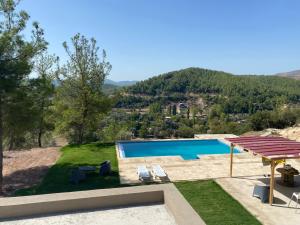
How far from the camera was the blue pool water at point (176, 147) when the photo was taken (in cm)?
2120

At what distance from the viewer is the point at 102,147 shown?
810 inches

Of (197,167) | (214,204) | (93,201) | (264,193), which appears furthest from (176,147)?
(93,201)

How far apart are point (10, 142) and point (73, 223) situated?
17745 mm

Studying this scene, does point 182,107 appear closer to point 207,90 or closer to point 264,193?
point 207,90

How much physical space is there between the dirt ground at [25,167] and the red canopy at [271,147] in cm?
946

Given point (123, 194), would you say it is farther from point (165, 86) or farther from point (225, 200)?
point (165, 86)

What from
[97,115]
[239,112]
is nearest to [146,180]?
[97,115]

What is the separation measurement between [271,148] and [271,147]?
0.16 metres

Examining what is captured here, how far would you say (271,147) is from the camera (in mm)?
11508

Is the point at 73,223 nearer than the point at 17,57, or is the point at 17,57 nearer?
the point at 73,223

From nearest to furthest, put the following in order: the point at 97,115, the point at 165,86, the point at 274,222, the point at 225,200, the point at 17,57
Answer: the point at 274,222
the point at 225,200
the point at 17,57
the point at 97,115
the point at 165,86

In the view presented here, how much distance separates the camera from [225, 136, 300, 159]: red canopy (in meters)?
10.5

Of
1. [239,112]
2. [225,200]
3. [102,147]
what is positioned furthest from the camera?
[239,112]

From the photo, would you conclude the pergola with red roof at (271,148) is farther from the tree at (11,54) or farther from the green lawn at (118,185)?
the tree at (11,54)
